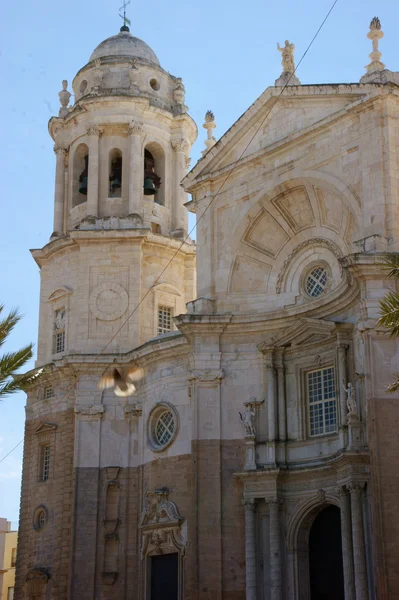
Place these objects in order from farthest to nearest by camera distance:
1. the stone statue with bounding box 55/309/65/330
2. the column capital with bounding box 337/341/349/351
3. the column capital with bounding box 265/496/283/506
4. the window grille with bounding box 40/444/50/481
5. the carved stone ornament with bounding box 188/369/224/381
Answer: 1. the stone statue with bounding box 55/309/65/330
2. the window grille with bounding box 40/444/50/481
3. the carved stone ornament with bounding box 188/369/224/381
4. the column capital with bounding box 265/496/283/506
5. the column capital with bounding box 337/341/349/351

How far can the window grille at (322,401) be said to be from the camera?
1155 inches

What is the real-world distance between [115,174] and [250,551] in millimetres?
15810

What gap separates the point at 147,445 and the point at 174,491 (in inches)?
84.9

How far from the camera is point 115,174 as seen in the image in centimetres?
3897

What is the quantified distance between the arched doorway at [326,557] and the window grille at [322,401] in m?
2.21

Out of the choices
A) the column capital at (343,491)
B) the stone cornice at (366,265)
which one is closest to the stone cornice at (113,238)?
the stone cornice at (366,265)

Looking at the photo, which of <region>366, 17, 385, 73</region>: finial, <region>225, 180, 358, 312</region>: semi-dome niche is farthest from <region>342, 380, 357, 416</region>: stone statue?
<region>366, 17, 385, 73</region>: finial

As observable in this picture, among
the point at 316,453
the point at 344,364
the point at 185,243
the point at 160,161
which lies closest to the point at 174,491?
the point at 316,453

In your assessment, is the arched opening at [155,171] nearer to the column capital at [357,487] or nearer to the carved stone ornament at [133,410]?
the carved stone ornament at [133,410]

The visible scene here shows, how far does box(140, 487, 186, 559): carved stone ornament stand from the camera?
31359mm

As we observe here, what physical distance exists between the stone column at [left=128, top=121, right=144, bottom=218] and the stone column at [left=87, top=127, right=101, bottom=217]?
1.22 m

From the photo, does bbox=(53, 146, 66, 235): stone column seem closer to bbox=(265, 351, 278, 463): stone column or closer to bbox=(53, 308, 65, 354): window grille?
bbox=(53, 308, 65, 354): window grille

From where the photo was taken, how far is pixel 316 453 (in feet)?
95.7

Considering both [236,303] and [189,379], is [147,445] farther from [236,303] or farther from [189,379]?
[236,303]
